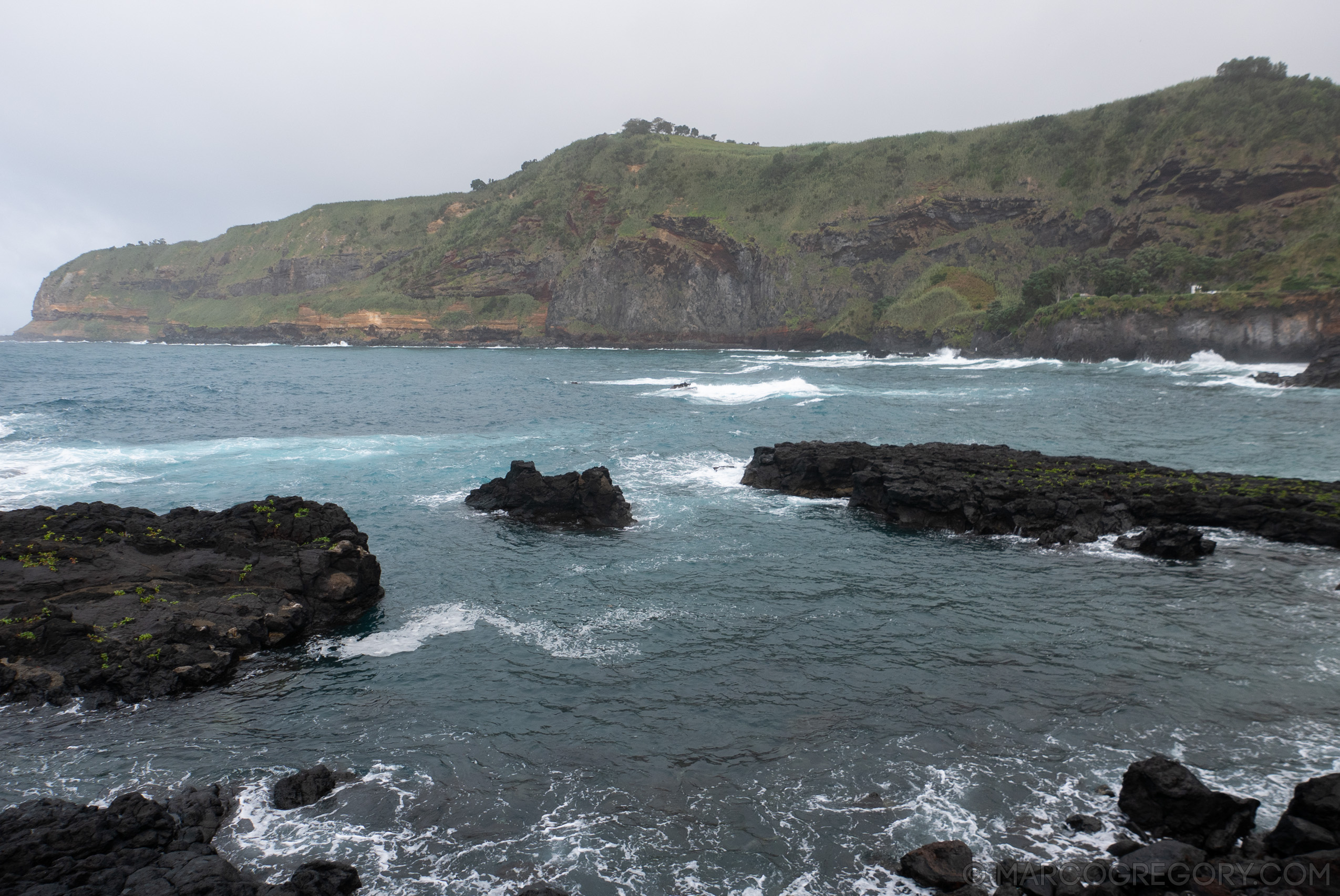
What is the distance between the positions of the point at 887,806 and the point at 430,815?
234 inches

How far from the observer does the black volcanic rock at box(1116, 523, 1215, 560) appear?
18.3 metres

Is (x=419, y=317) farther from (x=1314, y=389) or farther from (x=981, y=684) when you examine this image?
(x=981, y=684)

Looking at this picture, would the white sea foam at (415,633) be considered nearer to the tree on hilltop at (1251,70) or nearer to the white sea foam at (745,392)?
the white sea foam at (745,392)

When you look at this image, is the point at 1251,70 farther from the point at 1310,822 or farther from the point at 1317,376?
the point at 1310,822

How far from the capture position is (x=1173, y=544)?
18.4 m

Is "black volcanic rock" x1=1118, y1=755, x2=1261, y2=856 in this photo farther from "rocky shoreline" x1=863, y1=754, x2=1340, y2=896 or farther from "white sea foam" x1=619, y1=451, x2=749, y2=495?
"white sea foam" x1=619, y1=451, x2=749, y2=495

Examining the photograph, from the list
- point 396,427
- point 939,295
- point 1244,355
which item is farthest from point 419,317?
point 1244,355

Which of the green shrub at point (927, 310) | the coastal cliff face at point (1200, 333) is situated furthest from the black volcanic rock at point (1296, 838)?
the green shrub at point (927, 310)

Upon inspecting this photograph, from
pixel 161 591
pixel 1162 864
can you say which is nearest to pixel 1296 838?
pixel 1162 864

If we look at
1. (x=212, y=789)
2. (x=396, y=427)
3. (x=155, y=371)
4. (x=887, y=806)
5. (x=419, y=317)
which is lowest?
(x=887, y=806)

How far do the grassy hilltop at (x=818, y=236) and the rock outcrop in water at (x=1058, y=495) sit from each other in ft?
166

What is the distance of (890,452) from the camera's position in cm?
2689

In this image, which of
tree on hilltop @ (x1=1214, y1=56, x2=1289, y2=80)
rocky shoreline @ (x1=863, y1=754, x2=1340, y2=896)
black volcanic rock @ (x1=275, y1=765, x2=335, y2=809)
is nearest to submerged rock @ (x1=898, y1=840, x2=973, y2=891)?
rocky shoreline @ (x1=863, y1=754, x2=1340, y2=896)

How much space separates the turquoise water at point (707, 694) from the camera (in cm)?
915
